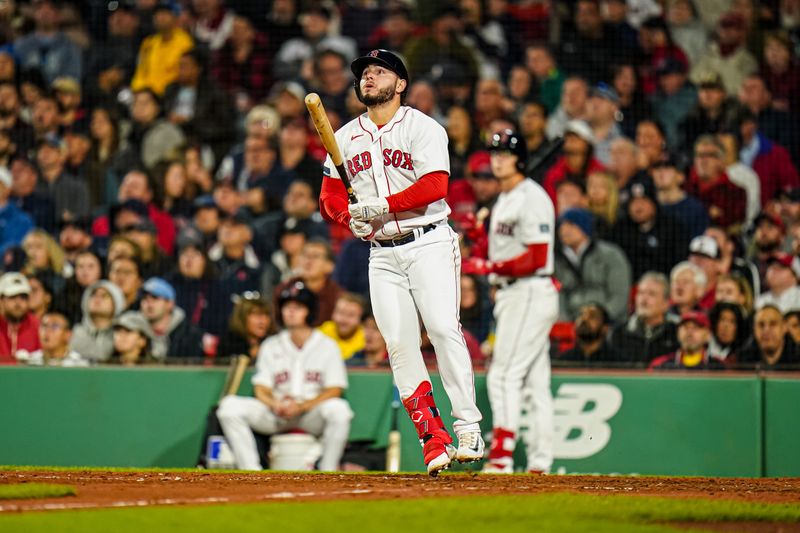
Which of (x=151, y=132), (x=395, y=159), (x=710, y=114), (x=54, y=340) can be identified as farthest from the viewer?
(x=151, y=132)

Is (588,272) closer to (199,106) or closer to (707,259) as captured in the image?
(707,259)

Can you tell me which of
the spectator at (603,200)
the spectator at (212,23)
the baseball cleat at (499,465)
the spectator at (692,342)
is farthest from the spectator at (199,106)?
the baseball cleat at (499,465)

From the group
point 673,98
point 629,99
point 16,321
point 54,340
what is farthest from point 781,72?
point 16,321

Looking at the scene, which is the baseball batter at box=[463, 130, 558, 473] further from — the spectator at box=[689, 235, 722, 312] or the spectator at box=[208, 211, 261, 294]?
the spectator at box=[208, 211, 261, 294]

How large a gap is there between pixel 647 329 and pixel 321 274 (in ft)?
8.57

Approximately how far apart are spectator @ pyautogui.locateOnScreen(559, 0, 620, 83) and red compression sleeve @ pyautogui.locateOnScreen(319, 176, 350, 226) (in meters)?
5.71

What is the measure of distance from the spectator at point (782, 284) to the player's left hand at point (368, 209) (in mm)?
4283

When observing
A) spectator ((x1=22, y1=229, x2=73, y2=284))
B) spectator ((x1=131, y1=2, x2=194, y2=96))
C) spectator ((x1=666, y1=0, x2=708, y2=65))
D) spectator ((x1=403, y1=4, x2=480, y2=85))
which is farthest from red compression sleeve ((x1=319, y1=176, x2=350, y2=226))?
spectator ((x1=131, y1=2, x2=194, y2=96))

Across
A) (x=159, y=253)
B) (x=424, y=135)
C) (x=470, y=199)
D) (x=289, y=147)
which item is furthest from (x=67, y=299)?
(x=424, y=135)

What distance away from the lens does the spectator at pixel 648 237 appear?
1012cm

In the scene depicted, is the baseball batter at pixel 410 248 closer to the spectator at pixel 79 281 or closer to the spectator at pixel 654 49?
the spectator at pixel 79 281

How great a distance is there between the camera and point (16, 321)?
1021 cm

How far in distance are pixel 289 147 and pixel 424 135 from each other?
5507 millimetres

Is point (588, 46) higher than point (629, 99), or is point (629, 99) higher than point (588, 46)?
point (588, 46)
